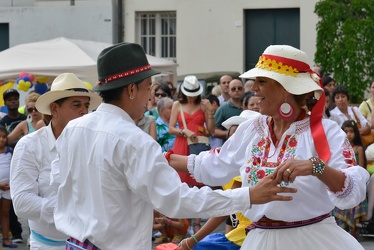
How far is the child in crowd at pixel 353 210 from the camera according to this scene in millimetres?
11109

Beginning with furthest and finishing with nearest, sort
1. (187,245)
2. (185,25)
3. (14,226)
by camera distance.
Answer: (185,25) < (14,226) < (187,245)

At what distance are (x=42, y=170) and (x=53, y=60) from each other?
380 inches

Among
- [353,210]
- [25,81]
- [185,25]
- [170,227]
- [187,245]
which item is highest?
[185,25]

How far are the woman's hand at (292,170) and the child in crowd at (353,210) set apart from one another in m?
6.51

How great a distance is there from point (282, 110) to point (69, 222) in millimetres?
1371

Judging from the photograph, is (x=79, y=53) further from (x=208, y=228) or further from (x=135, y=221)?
(x=135, y=221)

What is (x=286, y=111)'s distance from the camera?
17.0 feet

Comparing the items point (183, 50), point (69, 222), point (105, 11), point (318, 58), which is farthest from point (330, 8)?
point (69, 222)

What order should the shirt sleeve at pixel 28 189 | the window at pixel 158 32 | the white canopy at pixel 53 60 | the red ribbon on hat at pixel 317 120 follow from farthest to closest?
the window at pixel 158 32
the white canopy at pixel 53 60
the shirt sleeve at pixel 28 189
the red ribbon on hat at pixel 317 120

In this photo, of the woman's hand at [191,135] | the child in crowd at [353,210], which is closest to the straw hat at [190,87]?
the woman's hand at [191,135]

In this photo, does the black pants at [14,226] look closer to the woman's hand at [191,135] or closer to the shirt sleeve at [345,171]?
the woman's hand at [191,135]

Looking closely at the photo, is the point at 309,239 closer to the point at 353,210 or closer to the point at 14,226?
the point at 353,210

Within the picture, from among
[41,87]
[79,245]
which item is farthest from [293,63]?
[41,87]

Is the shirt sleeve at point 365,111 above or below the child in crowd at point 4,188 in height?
above
